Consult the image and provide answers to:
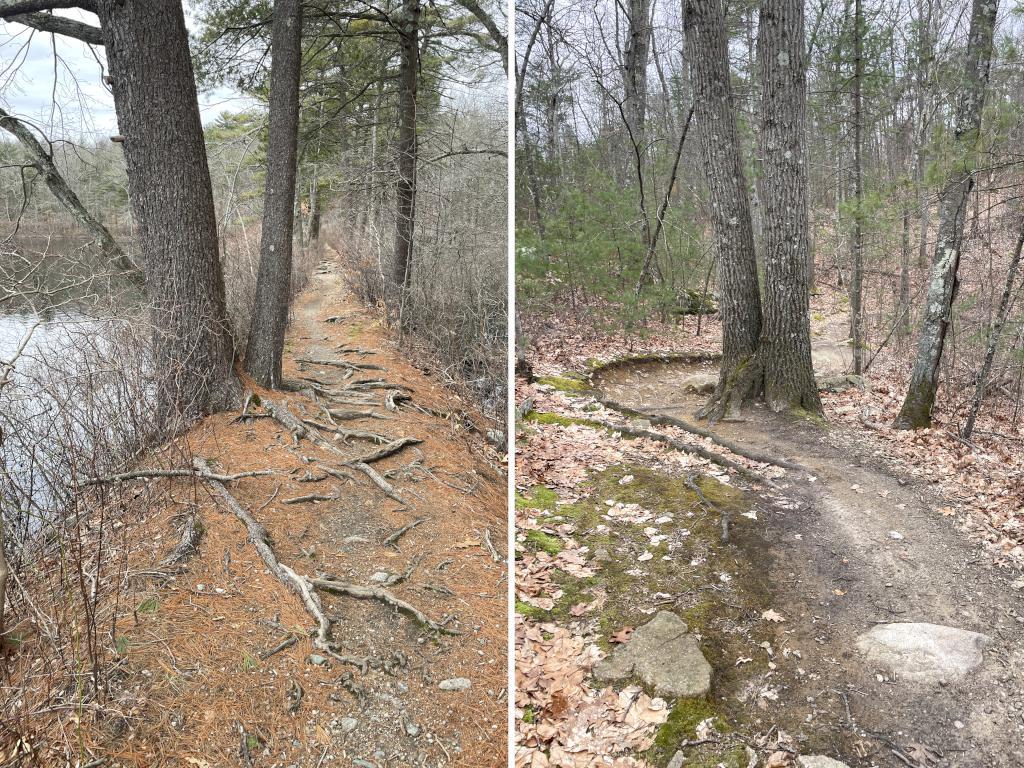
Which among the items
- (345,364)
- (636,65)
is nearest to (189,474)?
(345,364)

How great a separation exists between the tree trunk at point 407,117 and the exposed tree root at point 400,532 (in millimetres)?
5381

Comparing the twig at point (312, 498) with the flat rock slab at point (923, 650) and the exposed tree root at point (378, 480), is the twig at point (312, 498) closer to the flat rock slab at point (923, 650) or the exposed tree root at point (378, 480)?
the exposed tree root at point (378, 480)

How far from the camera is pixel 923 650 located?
235 cm

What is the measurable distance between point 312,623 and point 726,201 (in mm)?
5089

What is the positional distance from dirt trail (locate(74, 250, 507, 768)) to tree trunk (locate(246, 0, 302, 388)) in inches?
22.0

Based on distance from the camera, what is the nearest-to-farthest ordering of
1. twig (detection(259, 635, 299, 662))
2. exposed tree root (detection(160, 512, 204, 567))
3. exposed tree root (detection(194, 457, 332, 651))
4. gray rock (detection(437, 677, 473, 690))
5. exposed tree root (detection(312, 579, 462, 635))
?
twig (detection(259, 635, 299, 662)) → gray rock (detection(437, 677, 473, 690)) → exposed tree root (detection(194, 457, 332, 651)) → exposed tree root (detection(160, 512, 204, 567)) → exposed tree root (detection(312, 579, 462, 635))

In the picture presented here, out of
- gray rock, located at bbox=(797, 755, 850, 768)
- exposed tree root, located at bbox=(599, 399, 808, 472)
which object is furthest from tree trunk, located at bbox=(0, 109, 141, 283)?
gray rock, located at bbox=(797, 755, 850, 768)

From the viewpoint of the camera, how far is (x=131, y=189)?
18.0 feet

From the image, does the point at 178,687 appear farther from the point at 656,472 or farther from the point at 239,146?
the point at 239,146

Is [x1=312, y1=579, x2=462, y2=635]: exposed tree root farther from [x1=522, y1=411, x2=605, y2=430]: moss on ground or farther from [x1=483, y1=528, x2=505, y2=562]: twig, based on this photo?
[x1=522, y1=411, x2=605, y2=430]: moss on ground

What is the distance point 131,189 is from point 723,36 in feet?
17.1

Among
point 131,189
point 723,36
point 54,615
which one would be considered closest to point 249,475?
point 54,615

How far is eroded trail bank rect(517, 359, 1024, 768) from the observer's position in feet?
6.47

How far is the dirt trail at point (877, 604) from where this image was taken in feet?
6.43
